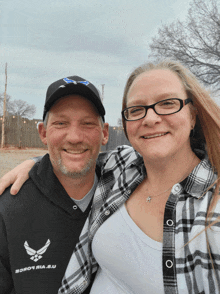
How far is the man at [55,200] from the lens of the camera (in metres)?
1.75

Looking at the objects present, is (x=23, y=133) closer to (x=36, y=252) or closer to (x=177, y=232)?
(x=36, y=252)

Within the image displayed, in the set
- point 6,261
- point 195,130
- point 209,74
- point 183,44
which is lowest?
point 6,261

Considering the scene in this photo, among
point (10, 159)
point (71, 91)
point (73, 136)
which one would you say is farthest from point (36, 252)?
point (10, 159)

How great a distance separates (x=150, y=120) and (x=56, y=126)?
782 mm

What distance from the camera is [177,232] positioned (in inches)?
53.9

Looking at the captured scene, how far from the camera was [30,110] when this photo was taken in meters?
44.5

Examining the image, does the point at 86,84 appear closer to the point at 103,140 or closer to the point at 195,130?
the point at 103,140

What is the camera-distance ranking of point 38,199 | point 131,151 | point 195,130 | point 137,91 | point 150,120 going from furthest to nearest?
point 131,151 → point 38,199 → point 195,130 → point 137,91 → point 150,120

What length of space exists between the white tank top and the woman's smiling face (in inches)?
18.5

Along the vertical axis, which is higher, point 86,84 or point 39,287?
point 86,84

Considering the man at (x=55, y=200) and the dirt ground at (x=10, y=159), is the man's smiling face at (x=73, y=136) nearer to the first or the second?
the man at (x=55, y=200)

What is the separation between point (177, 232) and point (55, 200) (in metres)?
0.92

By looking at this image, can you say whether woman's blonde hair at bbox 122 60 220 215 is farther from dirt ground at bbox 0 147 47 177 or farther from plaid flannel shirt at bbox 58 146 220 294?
dirt ground at bbox 0 147 47 177

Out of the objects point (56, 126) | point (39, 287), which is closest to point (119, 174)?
point (56, 126)
